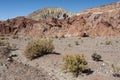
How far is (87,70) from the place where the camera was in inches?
576

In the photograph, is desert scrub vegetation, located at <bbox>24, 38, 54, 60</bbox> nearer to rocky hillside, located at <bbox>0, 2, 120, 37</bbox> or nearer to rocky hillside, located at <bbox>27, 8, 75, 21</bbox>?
rocky hillside, located at <bbox>0, 2, 120, 37</bbox>

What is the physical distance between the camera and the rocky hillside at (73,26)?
2167 inches

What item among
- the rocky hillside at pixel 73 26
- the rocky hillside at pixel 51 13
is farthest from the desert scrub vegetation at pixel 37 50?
the rocky hillside at pixel 51 13

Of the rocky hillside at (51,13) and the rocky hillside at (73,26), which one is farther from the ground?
the rocky hillside at (51,13)

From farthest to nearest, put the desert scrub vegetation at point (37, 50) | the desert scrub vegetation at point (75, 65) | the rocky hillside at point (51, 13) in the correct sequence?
the rocky hillside at point (51, 13) → the desert scrub vegetation at point (37, 50) → the desert scrub vegetation at point (75, 65)

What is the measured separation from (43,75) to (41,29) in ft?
161

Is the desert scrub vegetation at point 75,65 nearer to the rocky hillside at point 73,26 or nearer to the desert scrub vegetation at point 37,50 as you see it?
the desert scrub vegetation at point 37,50

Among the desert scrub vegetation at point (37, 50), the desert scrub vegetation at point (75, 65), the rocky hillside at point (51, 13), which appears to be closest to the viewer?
the desert scrub vegetation at point (75, 65)

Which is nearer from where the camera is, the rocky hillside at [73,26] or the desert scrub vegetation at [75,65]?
the desert scrub vegetation at [75,65]

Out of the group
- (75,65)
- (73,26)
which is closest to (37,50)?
(75,65)

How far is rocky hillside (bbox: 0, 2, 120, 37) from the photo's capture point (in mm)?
55031

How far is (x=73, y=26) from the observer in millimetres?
59562

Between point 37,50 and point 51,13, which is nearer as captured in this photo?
point 37,50

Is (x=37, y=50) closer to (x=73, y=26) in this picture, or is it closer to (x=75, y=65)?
(x=75, y=65)
